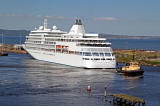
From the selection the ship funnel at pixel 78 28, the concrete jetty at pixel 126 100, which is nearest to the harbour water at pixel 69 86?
the concrete jetty at pixel 126 100

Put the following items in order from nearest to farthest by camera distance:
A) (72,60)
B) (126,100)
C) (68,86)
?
(126,100)
(68,86)
(72,60)

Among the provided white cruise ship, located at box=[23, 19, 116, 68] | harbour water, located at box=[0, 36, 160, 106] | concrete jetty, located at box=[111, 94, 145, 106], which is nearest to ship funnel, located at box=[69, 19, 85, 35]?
white cruise ship, located at box=[23, 19, 116, 68]

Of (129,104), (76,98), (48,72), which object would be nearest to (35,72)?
(48,72)

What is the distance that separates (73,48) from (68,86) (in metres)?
31.0

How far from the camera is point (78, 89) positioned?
2309 inches

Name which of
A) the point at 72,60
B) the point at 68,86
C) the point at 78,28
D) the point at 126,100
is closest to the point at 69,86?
the point at 68,86

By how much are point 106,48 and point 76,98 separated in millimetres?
37528

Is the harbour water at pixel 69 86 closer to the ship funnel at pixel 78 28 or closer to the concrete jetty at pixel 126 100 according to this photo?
the concrete jetty at pixel 126 100

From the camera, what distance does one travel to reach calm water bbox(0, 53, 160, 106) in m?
49.2

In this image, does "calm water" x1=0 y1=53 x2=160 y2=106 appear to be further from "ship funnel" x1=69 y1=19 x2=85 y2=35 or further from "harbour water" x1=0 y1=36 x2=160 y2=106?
"ship funnel" x1=69 y1=19 x2=85 y2=35

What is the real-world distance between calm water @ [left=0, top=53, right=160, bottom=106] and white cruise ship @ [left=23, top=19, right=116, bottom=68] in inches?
98.4

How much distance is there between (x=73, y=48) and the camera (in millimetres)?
91938

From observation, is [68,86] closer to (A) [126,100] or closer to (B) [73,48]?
(A) [126,100]

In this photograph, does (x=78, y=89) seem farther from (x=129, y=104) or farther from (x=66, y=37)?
(x=66, y=37)
